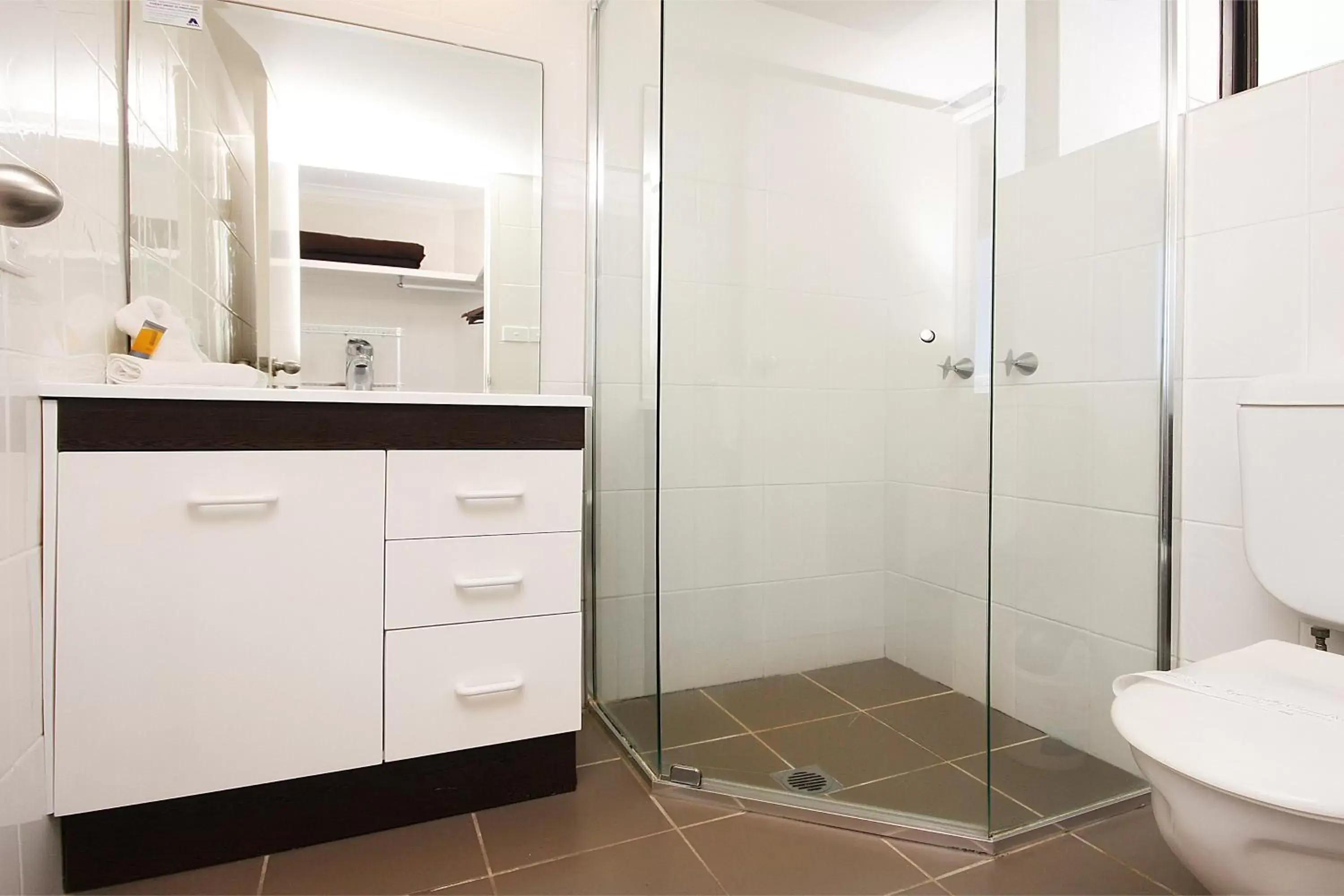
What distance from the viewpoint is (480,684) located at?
1401 mm

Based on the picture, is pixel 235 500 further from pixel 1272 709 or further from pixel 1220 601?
pixel 1220 601

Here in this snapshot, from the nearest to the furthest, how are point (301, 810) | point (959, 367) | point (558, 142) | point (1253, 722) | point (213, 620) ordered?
point (1253, 722) → point (213, 620) → point (301, 810) → point (959, 367) → point (558, 142)

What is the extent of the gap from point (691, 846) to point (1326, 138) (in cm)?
173

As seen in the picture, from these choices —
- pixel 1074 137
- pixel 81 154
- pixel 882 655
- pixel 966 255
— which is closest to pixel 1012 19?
pixel 1074 137

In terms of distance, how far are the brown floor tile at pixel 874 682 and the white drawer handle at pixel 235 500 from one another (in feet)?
4.24

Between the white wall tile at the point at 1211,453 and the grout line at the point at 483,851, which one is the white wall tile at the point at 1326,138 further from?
the grout line at the point at 483,851

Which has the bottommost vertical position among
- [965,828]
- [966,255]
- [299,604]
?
[965,828]

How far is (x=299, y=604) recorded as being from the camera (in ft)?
4.14

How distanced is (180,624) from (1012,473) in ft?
4.98

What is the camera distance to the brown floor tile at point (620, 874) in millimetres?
1210

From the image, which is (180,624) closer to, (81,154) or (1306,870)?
(81,154)

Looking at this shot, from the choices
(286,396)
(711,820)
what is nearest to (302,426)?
(286,396)

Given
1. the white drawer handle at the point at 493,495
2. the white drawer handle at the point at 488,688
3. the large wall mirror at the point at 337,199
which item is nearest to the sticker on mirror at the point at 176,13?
the large wall mirror at the point at 337,199

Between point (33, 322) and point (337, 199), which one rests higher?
point (337, 199)
